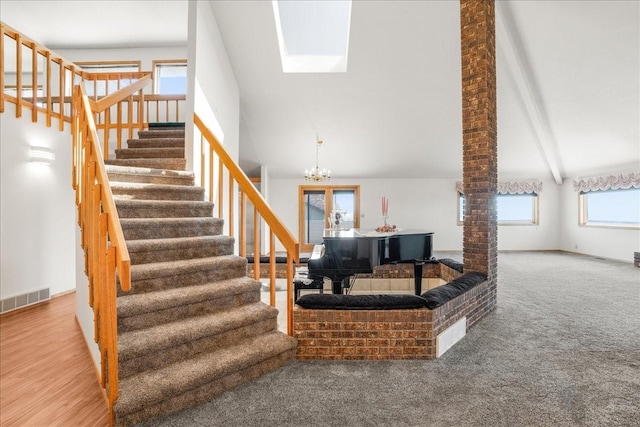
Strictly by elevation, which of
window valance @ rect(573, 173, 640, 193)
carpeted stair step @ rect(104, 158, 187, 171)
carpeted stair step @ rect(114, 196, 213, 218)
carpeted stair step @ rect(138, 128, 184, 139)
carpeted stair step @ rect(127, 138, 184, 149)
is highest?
carpeted stair step @ rect(138, 128, 184, 139)

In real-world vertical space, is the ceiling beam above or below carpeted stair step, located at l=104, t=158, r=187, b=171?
above

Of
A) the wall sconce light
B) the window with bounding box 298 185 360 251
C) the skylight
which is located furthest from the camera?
the window with bounding box 298 185 360 251

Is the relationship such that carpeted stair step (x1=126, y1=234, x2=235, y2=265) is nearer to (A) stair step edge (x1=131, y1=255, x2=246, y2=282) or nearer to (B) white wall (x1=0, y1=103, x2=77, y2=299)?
(A) stair step edge (x1=131, y1=255, x2=246, y2=282)

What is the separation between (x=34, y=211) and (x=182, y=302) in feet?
10.9

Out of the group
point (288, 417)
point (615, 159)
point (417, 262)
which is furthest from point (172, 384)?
point (615, 159)

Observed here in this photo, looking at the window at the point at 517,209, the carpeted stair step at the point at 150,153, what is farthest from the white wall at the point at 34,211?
the window at the point at 517,209

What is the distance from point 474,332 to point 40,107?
584 cm

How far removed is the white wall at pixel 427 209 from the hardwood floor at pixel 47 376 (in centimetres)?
622

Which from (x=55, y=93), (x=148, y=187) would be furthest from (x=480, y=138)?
(x=55, y=93)

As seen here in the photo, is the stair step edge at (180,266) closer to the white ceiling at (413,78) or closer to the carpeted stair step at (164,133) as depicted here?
the carpeted stair step at (164,133)

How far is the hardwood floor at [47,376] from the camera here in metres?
1.94

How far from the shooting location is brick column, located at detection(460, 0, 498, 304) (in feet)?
12.3

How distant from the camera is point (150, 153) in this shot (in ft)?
14.5

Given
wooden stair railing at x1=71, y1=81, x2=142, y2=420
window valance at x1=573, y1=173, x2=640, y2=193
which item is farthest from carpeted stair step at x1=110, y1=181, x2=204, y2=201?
window valance at x1=573, y1=173, x2=640, y2=193
